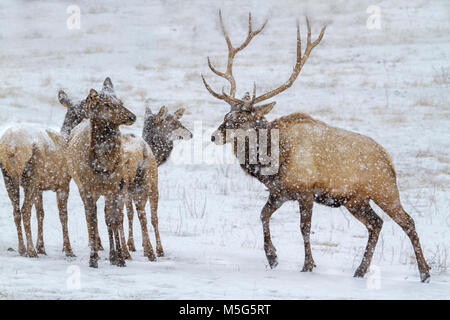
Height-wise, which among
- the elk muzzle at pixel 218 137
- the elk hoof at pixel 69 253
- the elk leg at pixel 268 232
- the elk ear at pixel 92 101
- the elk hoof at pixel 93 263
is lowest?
the elk hoof at pixel 69 253

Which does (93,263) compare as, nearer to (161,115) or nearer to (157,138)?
(157,138)

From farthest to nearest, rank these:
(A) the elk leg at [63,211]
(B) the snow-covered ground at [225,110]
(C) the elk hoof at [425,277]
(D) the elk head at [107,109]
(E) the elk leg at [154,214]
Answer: (E) the elk leg at [154,214] < (A) the elk leg at [63,211] < (C) the elk hoof at [425,277] < (D) the elk head at [107,109] < (B) the snow-covered ground at [225,110]

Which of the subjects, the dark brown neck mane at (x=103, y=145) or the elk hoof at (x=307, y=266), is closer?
the dark brown neck mane at (x=103, y=145)

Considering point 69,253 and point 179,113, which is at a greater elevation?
point 179,113

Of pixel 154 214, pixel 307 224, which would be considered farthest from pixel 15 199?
pixel 307 224

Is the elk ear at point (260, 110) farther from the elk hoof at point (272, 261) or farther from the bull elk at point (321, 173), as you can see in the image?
the elk hoof at point (272, 261)

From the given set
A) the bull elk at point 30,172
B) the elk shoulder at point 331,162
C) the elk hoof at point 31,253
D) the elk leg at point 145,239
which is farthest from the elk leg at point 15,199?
the elk shoulder at point 331,162

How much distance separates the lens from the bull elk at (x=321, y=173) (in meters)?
7.00

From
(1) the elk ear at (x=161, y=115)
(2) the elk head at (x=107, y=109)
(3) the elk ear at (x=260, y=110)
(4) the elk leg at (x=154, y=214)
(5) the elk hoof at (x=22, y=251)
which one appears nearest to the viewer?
(2) the elk head at (x=107, y=109)

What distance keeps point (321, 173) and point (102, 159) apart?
216cm

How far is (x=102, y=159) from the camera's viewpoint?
6859 mm

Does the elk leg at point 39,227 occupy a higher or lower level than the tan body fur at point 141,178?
lower

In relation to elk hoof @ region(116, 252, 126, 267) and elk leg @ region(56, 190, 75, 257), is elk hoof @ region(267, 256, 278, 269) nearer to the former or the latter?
elk hoof @ region(116, 252, 126, 267)

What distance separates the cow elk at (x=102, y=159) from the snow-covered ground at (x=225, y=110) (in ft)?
1.34
